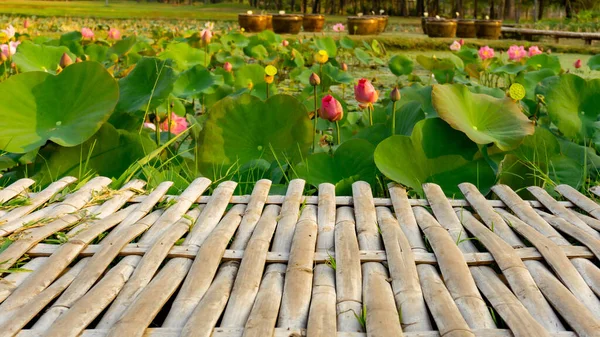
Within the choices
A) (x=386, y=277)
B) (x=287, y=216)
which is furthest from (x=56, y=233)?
(x=386, y=277)

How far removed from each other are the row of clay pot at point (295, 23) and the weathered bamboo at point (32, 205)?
292 inches

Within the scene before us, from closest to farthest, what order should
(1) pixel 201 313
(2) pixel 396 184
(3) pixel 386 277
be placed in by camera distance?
(1) pixel 201 313 < (3) pixel 386 277 < (2) pixel 396 184

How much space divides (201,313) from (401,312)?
0.25 metres

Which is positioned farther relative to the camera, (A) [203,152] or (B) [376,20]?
(B) [376,20]

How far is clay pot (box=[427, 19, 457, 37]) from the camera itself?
9.20 meters

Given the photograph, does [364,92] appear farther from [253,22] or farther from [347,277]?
[253,22]

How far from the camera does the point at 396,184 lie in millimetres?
1396

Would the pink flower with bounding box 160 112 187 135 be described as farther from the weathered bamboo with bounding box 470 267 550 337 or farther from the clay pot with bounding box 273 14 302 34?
the clay pot with bounding box 273 14 302 34

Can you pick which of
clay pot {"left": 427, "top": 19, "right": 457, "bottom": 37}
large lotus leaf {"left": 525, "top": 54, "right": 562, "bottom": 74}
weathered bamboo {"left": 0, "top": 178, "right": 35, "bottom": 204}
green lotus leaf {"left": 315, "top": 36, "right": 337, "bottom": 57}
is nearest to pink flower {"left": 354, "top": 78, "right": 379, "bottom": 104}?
weathered bamboo {"left": 0, "top": 178, "right": 35, "bottom": 204}

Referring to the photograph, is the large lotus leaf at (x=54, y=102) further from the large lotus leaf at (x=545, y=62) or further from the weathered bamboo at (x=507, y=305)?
the large lotus leaf at (x=545, y=62)

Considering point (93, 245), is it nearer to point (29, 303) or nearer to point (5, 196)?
point (29, 303)

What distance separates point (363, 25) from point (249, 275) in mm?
8643

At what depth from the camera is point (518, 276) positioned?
0.90m

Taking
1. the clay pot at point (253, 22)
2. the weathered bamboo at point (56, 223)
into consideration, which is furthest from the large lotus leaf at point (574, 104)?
the clay pot at point (253, 22)
